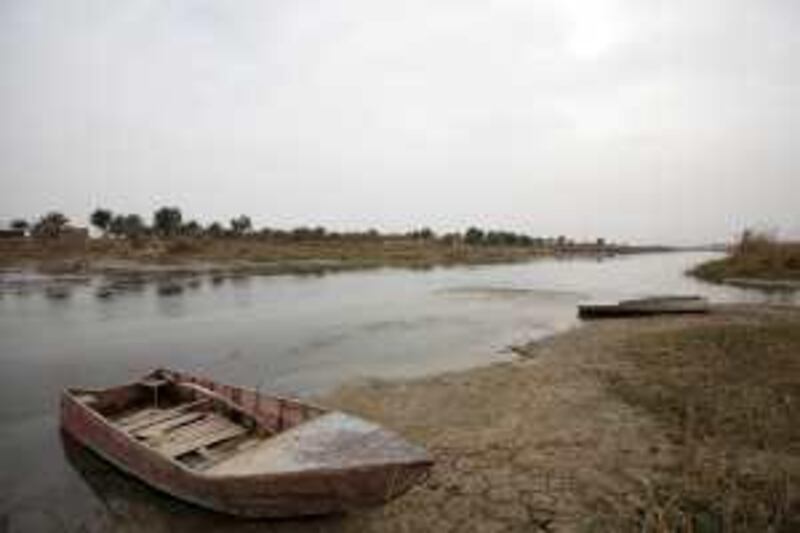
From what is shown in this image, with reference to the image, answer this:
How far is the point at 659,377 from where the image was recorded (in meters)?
12.8

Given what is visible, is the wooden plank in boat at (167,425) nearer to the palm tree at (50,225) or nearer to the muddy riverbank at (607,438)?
the muddy riverbank at (607,438)

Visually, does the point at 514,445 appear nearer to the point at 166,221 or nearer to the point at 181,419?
the point at 181,419

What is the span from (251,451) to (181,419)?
10.2 ft

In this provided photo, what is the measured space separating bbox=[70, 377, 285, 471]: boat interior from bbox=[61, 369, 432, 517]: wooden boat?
0.02 m

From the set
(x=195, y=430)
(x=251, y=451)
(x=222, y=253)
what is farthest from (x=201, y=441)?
(x=222, y=253)

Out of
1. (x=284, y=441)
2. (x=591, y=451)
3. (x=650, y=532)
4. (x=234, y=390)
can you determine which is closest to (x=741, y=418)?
(x=591, y=451)

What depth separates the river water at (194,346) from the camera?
8.21m

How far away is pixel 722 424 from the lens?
370 inches

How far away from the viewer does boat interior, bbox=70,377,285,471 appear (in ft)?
27.7

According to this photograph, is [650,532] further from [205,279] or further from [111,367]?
[205,279]

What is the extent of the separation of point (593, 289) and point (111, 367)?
3757 centimetres

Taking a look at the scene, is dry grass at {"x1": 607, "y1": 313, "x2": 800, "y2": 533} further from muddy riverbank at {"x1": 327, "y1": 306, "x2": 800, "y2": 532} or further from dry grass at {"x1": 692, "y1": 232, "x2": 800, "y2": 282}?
dry grass at {"x1": 692, "y1": 232, "x2": 800, "y2": 282}

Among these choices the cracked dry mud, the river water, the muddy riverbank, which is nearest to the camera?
the muddy riverbank

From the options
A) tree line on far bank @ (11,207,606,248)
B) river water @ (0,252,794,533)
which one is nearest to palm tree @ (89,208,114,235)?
tree line on far bank @ (11,207,606,248)
